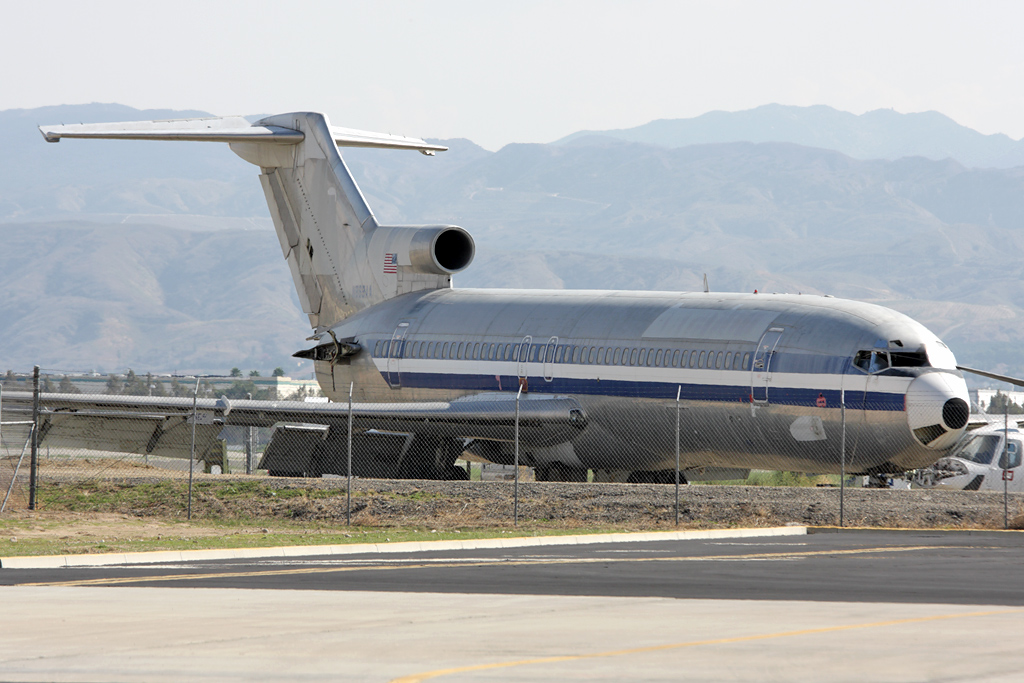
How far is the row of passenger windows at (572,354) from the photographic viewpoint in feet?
91.2

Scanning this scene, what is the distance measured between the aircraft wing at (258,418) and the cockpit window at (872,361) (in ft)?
21.1

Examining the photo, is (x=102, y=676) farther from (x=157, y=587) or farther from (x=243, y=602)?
(x=157, y=587)

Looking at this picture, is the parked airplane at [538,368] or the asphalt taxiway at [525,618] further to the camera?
the parked airplane at [538,368]

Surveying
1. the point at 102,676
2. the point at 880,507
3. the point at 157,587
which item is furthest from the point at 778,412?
the point at 102,676

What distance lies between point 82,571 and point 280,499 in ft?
31.7

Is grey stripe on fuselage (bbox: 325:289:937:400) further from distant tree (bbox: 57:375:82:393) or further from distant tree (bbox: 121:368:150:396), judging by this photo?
distant tree (bbox: 57:375:82:393)

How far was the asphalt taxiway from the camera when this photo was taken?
29.0 feet

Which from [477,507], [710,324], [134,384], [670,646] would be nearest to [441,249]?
[710,324]

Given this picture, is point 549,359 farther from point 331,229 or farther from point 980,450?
point 980,450

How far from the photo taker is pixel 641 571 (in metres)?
15.7

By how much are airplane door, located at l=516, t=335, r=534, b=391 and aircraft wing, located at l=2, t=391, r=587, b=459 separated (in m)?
0.47

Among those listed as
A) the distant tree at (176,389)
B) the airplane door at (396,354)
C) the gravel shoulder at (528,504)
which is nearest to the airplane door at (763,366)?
the gravel shoulder at (528,504)

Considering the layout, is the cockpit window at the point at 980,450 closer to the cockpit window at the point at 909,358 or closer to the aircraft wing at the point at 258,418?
the cockpit window at the point at 909,358

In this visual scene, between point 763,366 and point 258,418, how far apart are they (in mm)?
11431
